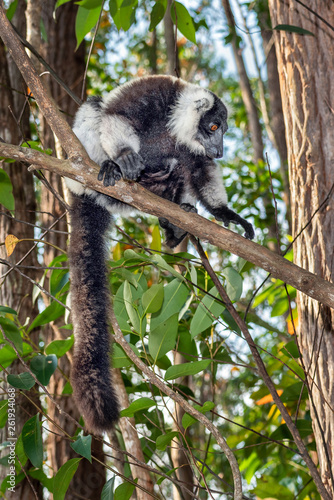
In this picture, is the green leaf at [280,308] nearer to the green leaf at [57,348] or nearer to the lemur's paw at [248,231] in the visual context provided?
the lemur's paw at [248,231]

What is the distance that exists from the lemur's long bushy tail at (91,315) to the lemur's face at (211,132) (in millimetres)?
722

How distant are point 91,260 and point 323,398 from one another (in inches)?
52.2

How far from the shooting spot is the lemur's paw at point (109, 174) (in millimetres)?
2053

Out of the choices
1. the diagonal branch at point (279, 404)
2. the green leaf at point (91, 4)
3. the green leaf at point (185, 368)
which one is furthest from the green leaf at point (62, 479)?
the green leaf at point (91, 4)

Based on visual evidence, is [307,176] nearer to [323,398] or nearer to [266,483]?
[323,398]

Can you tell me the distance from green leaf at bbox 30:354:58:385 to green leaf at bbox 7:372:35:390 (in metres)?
0.04

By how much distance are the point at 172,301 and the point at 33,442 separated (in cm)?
91

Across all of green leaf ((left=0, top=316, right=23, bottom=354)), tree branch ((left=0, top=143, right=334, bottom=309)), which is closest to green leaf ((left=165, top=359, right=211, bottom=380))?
tree branch ((left=0, top=143, right=334, bottom=309))

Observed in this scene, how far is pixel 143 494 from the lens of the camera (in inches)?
84.4

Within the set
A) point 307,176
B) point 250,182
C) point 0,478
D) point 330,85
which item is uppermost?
point 250,182

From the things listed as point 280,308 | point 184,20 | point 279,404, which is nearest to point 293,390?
point 280,308

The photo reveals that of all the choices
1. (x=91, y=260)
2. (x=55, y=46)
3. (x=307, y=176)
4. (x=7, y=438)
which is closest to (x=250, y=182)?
(x=55, y=46)

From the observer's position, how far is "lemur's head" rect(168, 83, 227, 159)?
274 centimetres

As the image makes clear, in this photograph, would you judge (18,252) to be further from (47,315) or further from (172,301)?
(172,301)
